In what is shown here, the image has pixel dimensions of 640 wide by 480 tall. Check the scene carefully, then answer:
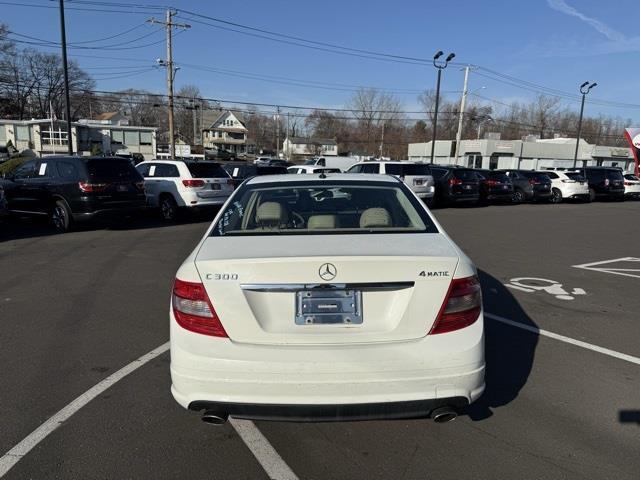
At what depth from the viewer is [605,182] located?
26.4m

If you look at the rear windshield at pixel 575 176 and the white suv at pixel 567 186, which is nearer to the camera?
the white suv at pixel 567 186

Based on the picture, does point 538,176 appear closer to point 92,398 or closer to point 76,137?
point 92,398

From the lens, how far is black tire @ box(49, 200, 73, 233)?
1107 cm

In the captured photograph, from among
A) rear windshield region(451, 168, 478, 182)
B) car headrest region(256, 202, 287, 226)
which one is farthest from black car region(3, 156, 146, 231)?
rear windshield region(451, 168, 478, 182)

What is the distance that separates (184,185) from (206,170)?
0.79 meters

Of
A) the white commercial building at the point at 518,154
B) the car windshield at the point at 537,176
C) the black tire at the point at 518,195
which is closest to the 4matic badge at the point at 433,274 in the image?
the black tire at the point at 518,195

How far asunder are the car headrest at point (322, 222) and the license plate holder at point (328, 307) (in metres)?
1.07

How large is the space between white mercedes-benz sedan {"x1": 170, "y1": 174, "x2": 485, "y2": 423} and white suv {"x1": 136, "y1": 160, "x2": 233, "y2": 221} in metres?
11.1

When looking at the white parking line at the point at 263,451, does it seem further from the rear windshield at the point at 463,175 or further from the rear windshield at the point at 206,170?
the rear windshield at the point at 463,175

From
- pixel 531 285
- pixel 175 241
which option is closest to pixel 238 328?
pixel 531 285

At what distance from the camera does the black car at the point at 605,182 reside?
86.6 ft

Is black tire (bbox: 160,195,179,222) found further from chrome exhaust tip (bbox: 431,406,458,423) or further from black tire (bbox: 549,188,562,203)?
black tire (bbox: 549,188,562,203)

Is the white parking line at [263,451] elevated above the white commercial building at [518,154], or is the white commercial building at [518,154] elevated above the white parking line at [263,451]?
the white commercial building at [518,154]

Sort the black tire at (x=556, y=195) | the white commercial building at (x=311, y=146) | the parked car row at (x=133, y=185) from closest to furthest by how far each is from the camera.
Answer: the parked car row at (x=133, y=185) < the black tire at (x=556, y=195) < the white commercial building at (x=311, y=146)
